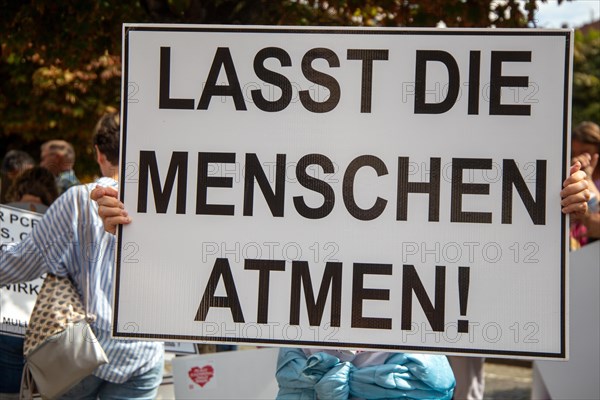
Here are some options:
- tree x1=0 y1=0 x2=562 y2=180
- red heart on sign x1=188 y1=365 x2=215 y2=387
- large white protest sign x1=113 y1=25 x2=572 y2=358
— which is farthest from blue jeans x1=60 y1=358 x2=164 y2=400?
tree x1=0 y1=0 x2=562 y2=180

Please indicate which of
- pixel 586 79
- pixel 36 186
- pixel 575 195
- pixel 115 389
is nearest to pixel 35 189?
pixel 36 186

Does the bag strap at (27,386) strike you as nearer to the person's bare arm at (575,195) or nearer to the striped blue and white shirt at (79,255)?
the striped blue and white shirt at (79,255)

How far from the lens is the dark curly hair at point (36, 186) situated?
18.8ft

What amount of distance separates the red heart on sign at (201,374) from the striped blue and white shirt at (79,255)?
0.87m

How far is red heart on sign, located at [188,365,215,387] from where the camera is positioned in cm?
477

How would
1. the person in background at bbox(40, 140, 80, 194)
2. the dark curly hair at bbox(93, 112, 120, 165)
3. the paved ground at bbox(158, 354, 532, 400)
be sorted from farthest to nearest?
the paved ground at bbox(158, 354, 532, 400), the person in background at bbox(40, 140, 80, 194), the dark curly hair at bbox(93, 112, 120, 165)

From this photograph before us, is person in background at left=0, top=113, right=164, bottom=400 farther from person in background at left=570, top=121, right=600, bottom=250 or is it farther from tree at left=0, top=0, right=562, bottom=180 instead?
person in background at left=570, top=121, right=600, bottom=250

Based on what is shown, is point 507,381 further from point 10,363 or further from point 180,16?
point 10,363

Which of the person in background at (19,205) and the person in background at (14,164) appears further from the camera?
the person in background at (14,164)

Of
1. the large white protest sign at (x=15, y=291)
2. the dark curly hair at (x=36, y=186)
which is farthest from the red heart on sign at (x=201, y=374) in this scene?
the dark curly hair at (x=36, y=186)

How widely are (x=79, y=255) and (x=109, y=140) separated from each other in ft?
1.82

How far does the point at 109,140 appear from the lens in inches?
163

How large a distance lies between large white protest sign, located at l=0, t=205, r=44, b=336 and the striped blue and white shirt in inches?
43.7

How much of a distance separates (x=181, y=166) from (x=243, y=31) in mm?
463
